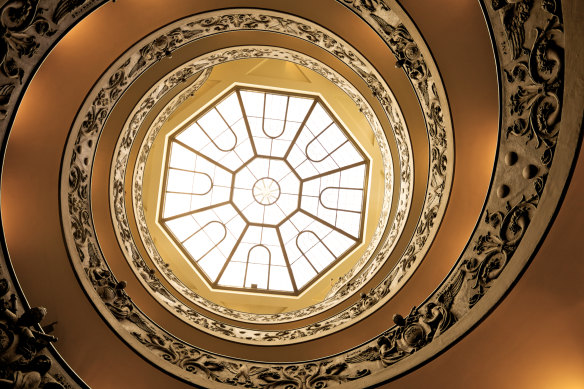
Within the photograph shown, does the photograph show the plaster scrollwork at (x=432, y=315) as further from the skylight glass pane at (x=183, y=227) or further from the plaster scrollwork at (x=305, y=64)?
the skylight glass pane at (x=183, y=227)

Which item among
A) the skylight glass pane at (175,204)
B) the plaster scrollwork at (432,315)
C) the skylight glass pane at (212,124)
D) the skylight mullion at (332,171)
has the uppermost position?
the skylight glass pane at (212,124)

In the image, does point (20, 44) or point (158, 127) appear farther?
point (158, 127)

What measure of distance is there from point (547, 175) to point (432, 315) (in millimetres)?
2399

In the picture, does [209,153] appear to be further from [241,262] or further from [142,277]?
[142,277]

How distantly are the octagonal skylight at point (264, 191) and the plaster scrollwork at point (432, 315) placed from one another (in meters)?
4.71

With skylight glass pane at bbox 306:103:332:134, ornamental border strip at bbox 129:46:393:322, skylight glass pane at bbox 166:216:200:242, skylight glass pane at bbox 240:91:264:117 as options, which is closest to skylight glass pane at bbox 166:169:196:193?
skylight glass pane at bbox 166:216:200:242

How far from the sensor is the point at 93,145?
676 centimetres

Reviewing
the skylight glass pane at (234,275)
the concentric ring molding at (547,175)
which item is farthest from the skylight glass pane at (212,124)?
the concentric ring molding at (547,175)

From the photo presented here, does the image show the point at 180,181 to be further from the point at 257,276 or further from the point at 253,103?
the point at 257,276

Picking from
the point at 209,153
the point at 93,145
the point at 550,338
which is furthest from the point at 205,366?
the point at 209,153

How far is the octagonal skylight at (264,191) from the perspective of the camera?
11.9 meters

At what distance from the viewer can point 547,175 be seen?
4.51m

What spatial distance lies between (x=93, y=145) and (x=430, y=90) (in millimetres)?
4979

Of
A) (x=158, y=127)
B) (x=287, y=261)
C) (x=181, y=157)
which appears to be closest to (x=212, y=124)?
(x=181, y=157)
